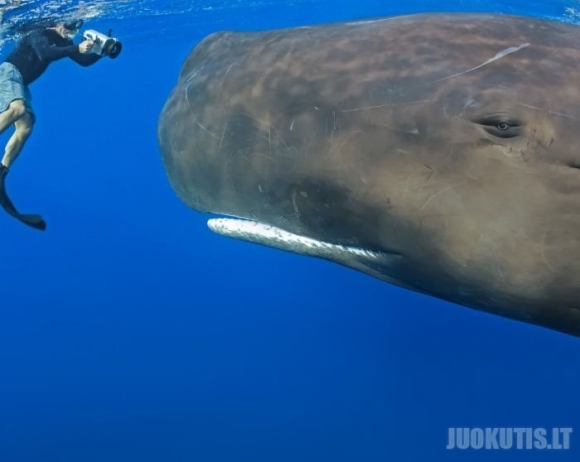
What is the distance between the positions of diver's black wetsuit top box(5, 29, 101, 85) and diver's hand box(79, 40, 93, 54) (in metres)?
0.16

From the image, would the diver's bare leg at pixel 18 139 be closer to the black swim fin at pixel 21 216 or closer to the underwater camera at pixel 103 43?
the black swim fin at pixel 21 216

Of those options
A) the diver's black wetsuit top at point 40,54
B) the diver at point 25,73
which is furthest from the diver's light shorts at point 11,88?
the diver's black wetsuit top at point 40,54

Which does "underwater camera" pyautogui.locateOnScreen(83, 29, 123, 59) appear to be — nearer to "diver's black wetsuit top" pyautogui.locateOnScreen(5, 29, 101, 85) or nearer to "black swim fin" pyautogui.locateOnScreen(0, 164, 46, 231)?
"diver's black wetsuit top" pyautogui.locateOnScreen(5, 29, 101, 85)

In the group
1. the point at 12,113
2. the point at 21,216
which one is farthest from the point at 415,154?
the point at 12,113

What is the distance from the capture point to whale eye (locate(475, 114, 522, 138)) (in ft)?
9.95

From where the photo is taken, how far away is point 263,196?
3594 mm

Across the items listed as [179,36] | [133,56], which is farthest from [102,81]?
[179,36]

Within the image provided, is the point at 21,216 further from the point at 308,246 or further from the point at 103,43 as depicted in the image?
the point at 308,246

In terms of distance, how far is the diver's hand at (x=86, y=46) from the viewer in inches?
625

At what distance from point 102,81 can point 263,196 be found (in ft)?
140

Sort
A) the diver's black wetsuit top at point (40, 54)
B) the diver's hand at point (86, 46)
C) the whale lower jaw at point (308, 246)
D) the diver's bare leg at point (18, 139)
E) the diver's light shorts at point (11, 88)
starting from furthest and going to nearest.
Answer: the diver's black wetsuit top at point (40, 54)
the diver's hand at point (86, 46)
the diver's light shorts at point (11, 88)
the diver's bare leg at point (18, 139)
the whale lower jaw at point (308, 246)

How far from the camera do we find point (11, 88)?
14.2m

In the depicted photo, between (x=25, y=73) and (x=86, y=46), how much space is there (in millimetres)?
1982

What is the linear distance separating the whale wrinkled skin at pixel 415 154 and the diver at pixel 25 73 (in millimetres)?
9451
